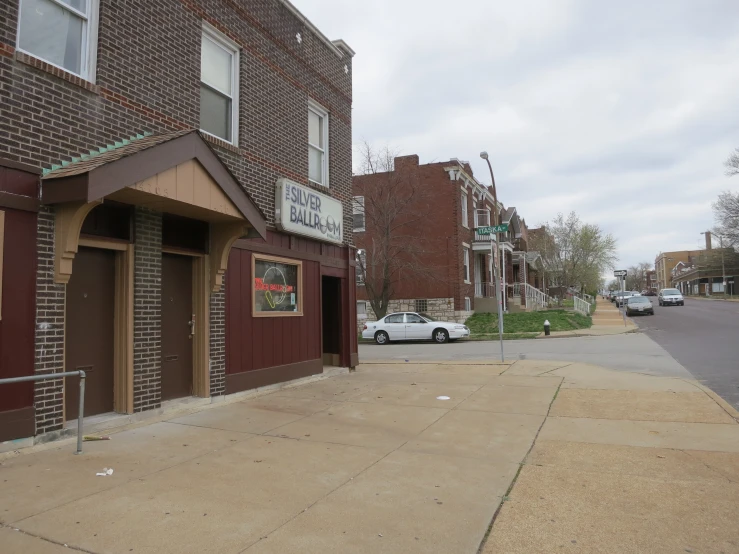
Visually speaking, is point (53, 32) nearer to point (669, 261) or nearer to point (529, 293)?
point (529, 293)

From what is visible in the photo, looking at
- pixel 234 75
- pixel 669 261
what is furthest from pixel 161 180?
pixel 669 261

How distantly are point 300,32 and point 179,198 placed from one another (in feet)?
19.4

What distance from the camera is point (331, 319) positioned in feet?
40.2

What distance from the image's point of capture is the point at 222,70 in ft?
28.4

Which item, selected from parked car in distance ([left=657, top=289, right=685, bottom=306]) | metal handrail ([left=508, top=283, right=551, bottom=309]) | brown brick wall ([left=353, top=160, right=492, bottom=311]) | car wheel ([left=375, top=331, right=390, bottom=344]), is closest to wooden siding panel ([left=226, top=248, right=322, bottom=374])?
car wheel ([left=375, top=331, right=390, bottom=344])

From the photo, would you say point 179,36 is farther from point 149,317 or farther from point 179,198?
point 149,317

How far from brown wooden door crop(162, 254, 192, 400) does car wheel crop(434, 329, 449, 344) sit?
1552 cm

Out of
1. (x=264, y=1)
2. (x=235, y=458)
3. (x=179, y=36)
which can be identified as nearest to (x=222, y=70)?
(x=179, y=36)

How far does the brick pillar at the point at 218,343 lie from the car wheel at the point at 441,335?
49.6 feet

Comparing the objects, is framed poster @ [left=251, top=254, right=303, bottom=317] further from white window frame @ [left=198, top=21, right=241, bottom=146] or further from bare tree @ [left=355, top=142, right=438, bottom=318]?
bare tree @ [left=355, top=142, right=438, bottom=318]

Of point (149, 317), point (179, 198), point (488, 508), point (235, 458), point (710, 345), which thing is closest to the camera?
point (488, 508)

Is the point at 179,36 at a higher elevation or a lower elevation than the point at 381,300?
higher

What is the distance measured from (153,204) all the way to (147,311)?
1.39 metres

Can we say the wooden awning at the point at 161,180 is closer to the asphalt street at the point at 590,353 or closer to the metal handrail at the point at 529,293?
the asphalt street at the point at 590,353
